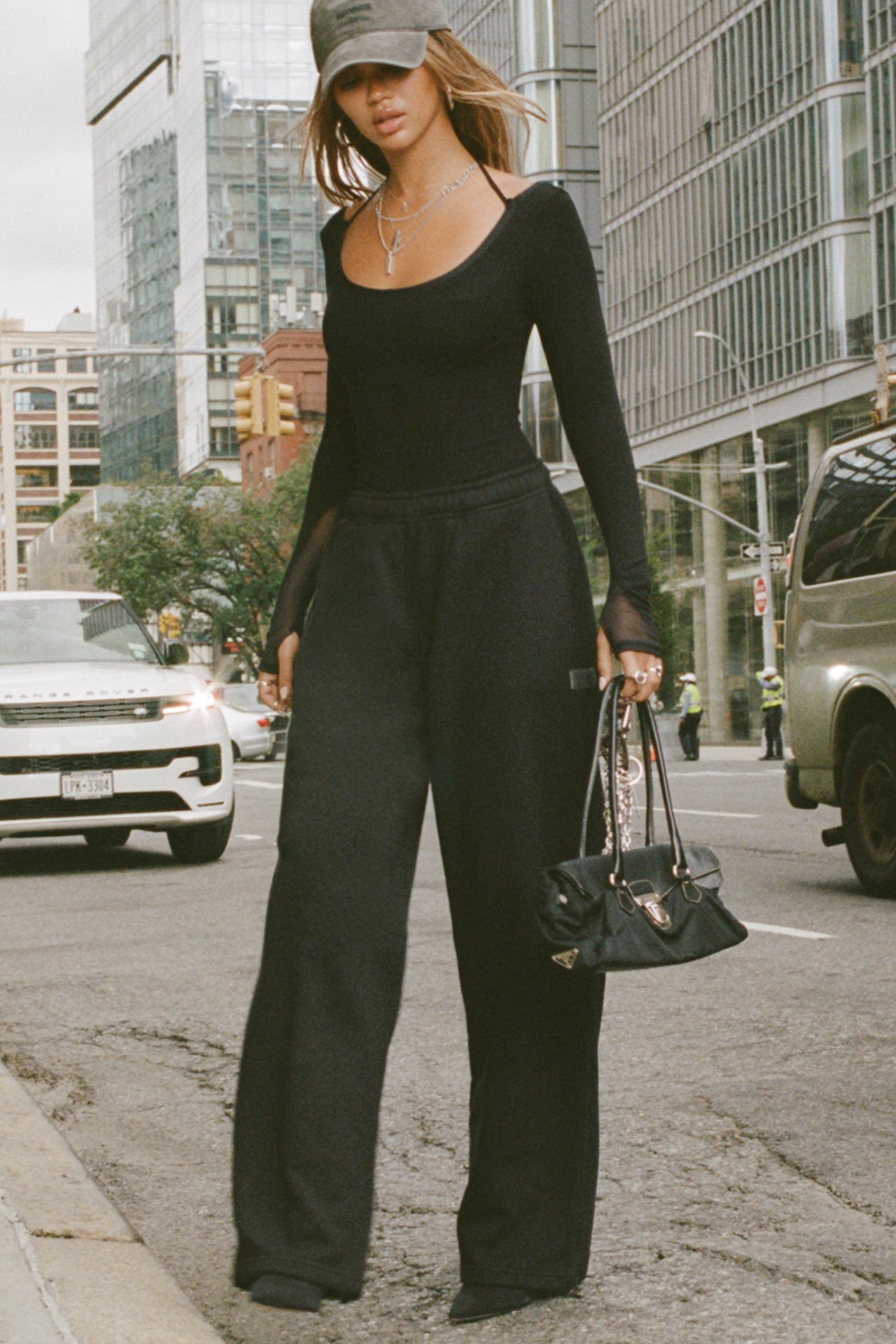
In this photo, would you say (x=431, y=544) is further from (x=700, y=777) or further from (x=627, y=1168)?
(x=700, y=777)

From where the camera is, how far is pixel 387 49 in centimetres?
296

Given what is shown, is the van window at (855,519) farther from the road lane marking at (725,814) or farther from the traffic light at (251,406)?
the traffic light at (251,406)

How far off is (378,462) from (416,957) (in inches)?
191

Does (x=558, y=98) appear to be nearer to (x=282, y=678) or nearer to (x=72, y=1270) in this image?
(x=282, y=678)

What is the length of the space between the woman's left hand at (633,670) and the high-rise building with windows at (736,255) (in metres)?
43.1

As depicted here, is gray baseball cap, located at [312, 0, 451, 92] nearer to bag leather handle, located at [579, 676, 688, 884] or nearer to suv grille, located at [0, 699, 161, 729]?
bag leather handle, located at [579, 676, 688, 884]

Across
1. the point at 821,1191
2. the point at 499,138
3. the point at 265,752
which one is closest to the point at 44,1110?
the point at 821,1191

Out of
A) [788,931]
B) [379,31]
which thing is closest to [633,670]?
[379,31]

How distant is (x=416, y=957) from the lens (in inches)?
303

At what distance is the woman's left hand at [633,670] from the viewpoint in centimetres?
295

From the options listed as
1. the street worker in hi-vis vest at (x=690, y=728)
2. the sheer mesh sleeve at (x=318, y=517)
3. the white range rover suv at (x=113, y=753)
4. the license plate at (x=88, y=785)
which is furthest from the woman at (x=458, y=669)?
the street worker in hi-vis vest at (x=690, y=728)

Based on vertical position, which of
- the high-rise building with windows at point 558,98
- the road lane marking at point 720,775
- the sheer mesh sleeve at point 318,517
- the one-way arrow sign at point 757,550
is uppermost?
the high-rise building with windows at point 558,98

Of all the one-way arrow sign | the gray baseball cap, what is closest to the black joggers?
the gray baseball cap

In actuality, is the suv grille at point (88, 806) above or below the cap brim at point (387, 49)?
below
